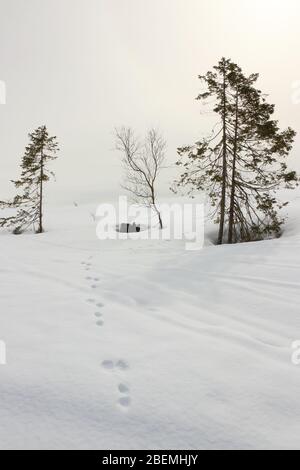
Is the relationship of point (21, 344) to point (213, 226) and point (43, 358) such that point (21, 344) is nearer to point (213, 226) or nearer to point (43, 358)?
point (43, 358)

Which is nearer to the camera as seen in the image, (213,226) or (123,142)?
(213,226)

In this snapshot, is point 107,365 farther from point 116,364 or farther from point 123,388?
point 123,388

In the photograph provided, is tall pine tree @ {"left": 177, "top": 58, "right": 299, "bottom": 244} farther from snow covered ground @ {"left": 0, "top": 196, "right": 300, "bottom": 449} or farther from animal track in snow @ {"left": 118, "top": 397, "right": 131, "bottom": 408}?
animal track in snow @ {"left": 118, "top": 397, "right": 131, "bottom": 408}

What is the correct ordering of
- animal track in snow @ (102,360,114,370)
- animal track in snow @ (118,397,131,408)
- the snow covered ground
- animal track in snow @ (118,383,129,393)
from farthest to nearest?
1. animal track in snow @ (102,360,114,370)
2. animal track in snow @ (118,383,129,393)
3. animal track in snow @ (118,397,131,408)
4. the snow covered ground

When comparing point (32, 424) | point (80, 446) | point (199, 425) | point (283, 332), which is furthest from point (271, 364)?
point (32, 424)

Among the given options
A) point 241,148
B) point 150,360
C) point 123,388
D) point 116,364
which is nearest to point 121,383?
point 123,388

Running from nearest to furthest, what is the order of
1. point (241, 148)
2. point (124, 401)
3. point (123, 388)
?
point (124, 401)
point (123, 388)
point (241, 148)

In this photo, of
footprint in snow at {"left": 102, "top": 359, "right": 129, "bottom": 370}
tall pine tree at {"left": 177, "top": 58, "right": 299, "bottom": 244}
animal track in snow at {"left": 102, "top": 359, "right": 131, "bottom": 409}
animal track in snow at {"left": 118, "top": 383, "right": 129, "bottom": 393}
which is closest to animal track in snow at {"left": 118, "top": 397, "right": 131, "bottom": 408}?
animal track in snow at {"left": 102, "top": 359, "right": 131, "bottom": 409}

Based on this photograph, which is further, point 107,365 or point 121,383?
point 107,365

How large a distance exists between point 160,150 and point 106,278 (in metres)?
→ 15.5

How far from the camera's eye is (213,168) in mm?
13797

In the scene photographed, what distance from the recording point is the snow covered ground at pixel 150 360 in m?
2.44

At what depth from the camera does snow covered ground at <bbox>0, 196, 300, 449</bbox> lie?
2438 millimetres

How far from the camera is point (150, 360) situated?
345cm
